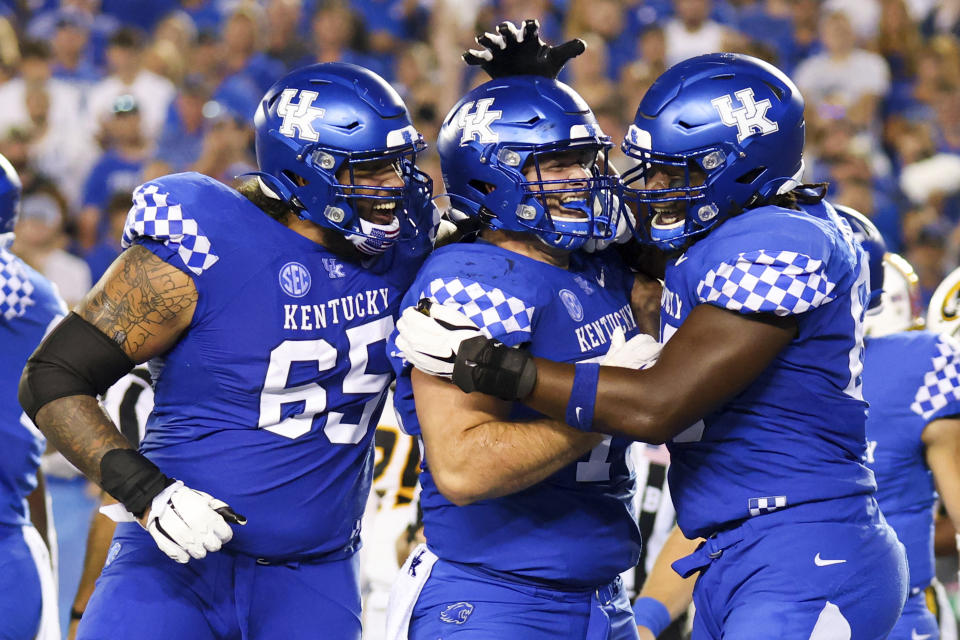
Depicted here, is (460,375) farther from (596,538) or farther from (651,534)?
(651,534)

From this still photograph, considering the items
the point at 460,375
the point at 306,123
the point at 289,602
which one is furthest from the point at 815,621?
the point at 306,123

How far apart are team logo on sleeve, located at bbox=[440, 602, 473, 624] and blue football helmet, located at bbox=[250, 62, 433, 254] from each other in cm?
107

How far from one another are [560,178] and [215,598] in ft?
5.09

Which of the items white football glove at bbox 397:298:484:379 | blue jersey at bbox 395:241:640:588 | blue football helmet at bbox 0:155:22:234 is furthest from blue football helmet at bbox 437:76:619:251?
blue football helmet at bbox 0:155:22:234

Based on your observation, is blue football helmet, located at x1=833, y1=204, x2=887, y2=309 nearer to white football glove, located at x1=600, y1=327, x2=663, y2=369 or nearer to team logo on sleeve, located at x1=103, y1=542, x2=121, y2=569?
white football glove, located at x1=600, y1=327, x2=663, y2=369

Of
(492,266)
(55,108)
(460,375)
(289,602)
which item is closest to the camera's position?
(460,375)

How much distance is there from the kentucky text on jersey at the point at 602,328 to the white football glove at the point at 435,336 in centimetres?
40

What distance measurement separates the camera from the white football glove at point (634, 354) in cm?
291

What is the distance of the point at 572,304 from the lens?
321 centimetres

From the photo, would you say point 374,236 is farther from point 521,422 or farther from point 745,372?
point 745,372

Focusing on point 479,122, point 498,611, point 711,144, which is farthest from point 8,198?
point 711,144

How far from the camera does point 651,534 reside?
4980 mm

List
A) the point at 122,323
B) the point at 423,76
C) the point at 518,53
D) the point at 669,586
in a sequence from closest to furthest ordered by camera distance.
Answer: the point at 122,323
the point at 518,53
the point at 669,586
the point at 423,76

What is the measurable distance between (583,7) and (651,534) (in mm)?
6406
